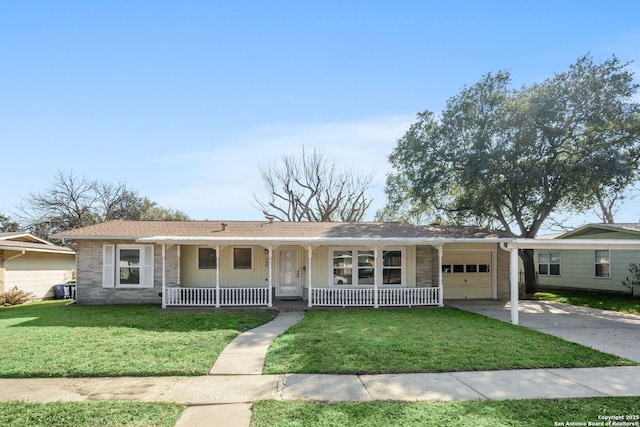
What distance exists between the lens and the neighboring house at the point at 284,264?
14133mm

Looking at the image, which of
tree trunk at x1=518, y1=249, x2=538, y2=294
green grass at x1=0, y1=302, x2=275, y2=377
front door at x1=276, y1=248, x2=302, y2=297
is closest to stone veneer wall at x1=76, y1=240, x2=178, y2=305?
green grass at x1=0, y1=302, x2=275, y2=377

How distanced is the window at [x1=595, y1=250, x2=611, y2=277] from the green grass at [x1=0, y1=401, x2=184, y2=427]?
22091 mm

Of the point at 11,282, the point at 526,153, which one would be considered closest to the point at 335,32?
the point at 526,153

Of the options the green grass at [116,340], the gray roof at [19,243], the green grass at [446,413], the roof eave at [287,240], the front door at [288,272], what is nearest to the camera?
the green grass at [446,413]

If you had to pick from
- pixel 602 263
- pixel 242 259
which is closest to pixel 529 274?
pixel 602 263

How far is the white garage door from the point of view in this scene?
1700 cm

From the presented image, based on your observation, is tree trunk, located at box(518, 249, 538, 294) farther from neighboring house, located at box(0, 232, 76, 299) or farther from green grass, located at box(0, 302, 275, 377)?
neighboring house, located at box(0, 232, 76, 299)

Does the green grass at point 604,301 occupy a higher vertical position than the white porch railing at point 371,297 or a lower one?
lower

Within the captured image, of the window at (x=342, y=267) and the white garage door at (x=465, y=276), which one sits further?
the white garage door at (x=465, y=276)

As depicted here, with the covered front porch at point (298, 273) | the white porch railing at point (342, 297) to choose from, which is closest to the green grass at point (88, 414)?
the white porch railing at point (342, 297)

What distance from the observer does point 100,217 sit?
33.3m

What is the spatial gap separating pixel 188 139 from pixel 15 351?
14.6 meters

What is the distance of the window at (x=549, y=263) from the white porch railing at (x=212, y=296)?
703 inches

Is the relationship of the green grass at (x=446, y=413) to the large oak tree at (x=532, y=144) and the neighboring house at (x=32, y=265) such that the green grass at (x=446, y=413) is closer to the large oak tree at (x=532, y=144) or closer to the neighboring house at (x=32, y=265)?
the large oak tree at (x=532, y=144)
